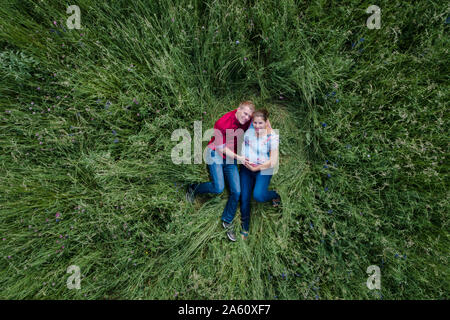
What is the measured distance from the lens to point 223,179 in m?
2.57

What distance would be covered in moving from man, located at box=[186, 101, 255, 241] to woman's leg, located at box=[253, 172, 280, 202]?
20 cm

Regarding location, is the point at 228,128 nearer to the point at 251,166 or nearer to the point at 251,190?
the point at 251,166

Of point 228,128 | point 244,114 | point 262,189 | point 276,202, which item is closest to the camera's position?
point 244,114

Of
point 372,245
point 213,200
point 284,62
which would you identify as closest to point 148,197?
point 213,200

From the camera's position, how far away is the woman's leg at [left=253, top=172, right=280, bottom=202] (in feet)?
8.23

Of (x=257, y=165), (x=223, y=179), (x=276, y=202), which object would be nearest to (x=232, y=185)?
(x=223, y=179)

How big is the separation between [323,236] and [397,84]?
1.81 m

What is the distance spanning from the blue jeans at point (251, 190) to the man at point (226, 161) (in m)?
0.08

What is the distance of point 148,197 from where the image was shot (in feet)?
8.13

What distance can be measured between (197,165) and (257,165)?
0.68 m

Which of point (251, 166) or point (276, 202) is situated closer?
point (251, 166)

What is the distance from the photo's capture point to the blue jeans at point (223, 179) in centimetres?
252

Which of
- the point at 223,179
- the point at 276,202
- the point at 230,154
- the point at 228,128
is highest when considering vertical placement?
the point at 228,128

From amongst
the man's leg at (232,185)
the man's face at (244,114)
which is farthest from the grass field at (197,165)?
the man's face at (244,114)
